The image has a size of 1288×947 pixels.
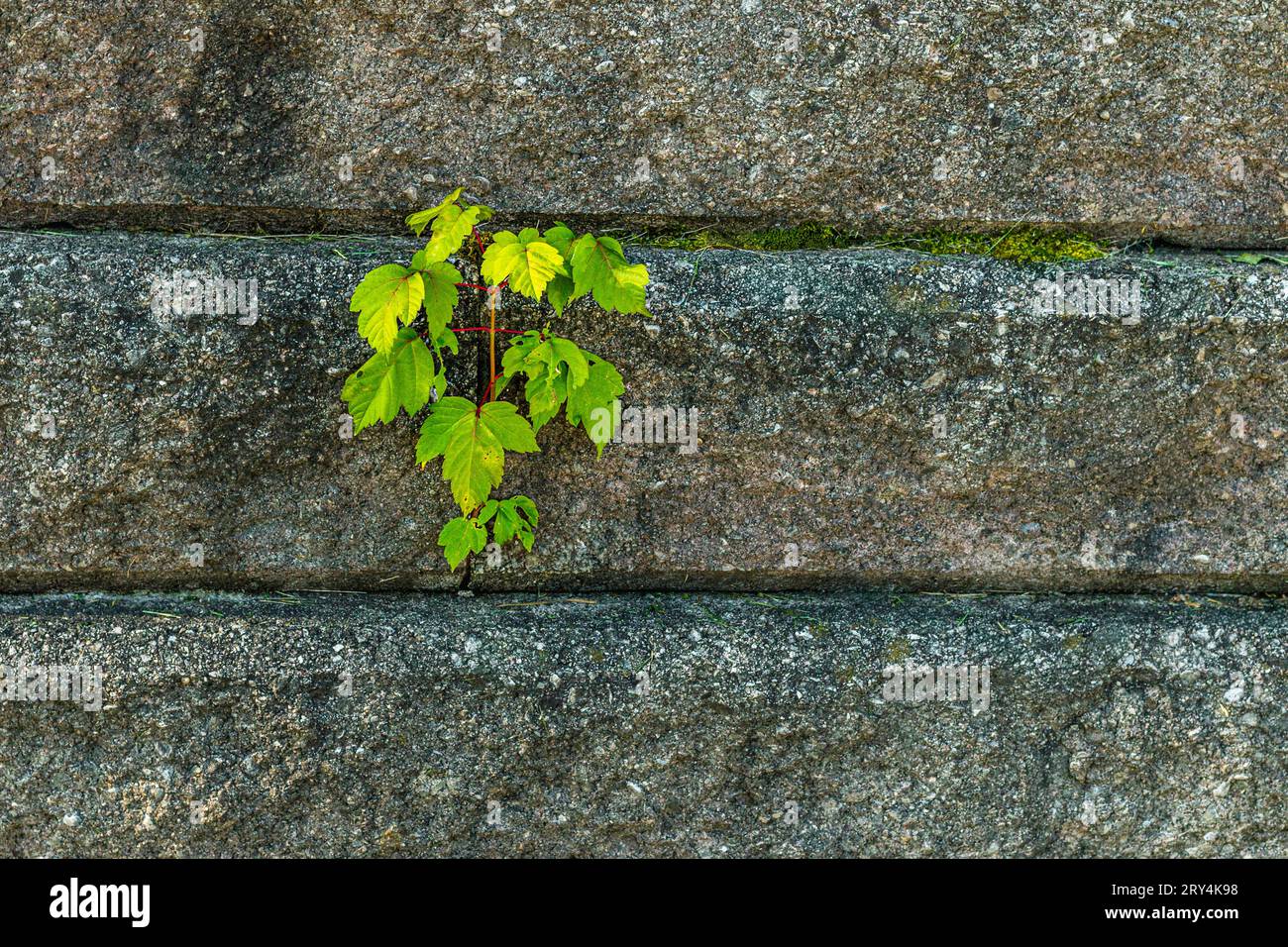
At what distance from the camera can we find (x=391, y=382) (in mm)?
2330

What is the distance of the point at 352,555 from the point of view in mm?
2570

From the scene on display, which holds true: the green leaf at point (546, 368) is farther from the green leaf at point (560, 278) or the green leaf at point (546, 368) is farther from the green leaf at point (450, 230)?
the green leaf at point (450, 230)

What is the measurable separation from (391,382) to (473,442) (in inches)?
8.2

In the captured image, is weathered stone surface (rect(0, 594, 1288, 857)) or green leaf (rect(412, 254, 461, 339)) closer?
green leaf (rect(412, 254, 461, 339))

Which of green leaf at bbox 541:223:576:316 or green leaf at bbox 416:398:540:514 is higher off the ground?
green leaf at bbox 541:223:576:316

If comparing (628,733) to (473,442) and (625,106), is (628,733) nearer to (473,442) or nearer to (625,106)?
(473,442)

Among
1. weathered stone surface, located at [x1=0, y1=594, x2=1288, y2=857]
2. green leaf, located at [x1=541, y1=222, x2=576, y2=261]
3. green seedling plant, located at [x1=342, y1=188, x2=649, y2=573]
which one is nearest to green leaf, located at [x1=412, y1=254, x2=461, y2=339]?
green seedling plant, located at [x1=342, y1=188, x2=649, y2=573]

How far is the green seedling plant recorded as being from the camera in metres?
2.29

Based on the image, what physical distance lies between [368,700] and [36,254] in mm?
1251

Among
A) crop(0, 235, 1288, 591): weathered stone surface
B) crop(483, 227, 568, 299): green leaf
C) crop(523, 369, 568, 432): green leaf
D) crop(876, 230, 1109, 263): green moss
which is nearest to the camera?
crop(483, 227, 568, 299): green leaf

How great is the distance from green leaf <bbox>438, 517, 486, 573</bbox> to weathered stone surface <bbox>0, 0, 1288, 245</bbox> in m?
0.75

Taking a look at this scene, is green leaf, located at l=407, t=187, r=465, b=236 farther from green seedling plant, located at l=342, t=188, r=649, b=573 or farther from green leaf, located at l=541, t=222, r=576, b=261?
green leaf, located at l=541, t=222, r=576, b=261

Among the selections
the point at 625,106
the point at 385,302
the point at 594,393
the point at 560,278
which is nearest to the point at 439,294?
the point at 385,302

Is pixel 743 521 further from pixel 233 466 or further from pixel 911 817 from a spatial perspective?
pixel 233 466
